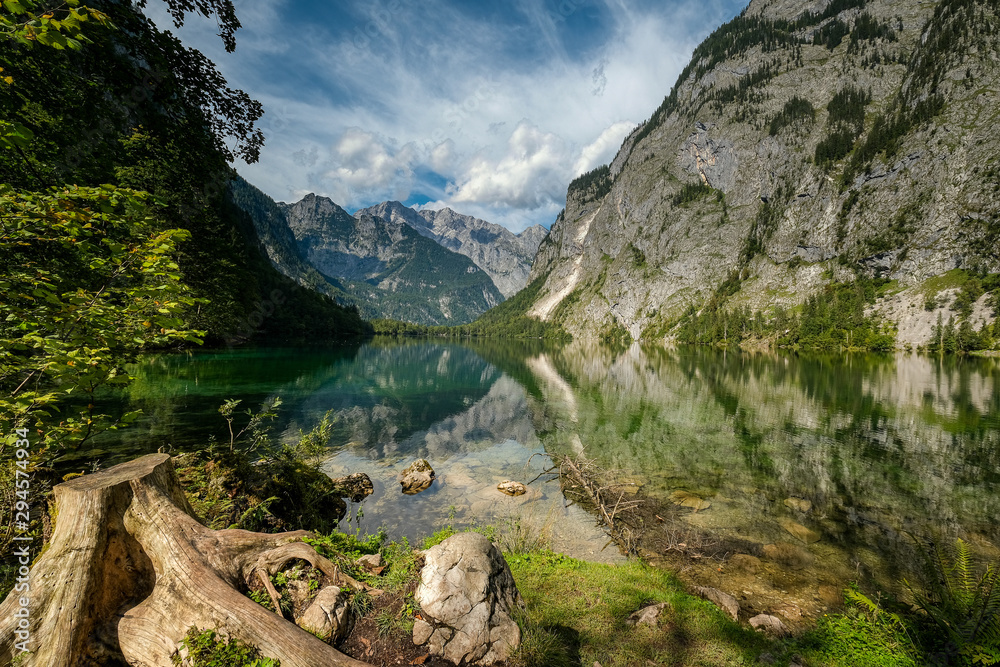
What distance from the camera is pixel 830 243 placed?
144 metres

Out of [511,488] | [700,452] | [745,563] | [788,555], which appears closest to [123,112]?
[511,488]

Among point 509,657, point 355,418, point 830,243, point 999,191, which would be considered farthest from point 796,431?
point 830,243

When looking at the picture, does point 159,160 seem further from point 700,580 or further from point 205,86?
point 700,580

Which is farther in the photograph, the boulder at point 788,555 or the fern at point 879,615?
the boulder at point 788,555

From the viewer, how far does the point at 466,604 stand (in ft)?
18.9

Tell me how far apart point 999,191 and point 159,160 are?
177695mm

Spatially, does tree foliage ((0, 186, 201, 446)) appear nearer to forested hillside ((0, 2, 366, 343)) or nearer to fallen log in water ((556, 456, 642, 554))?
forested hillside ((0, 2, 366, 343))

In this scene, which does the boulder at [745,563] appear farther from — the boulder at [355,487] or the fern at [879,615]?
the boulder at [355,487]

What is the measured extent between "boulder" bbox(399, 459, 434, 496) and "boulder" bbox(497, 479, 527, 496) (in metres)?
3.33

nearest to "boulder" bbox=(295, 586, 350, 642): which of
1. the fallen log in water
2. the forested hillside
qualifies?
the forested hillside

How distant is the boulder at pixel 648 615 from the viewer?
22.5 ft

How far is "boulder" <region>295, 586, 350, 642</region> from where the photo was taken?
16.8ft

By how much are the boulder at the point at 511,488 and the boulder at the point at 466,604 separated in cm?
1065

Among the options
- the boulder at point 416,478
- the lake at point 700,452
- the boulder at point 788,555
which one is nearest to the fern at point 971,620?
the lake at point 700,452
